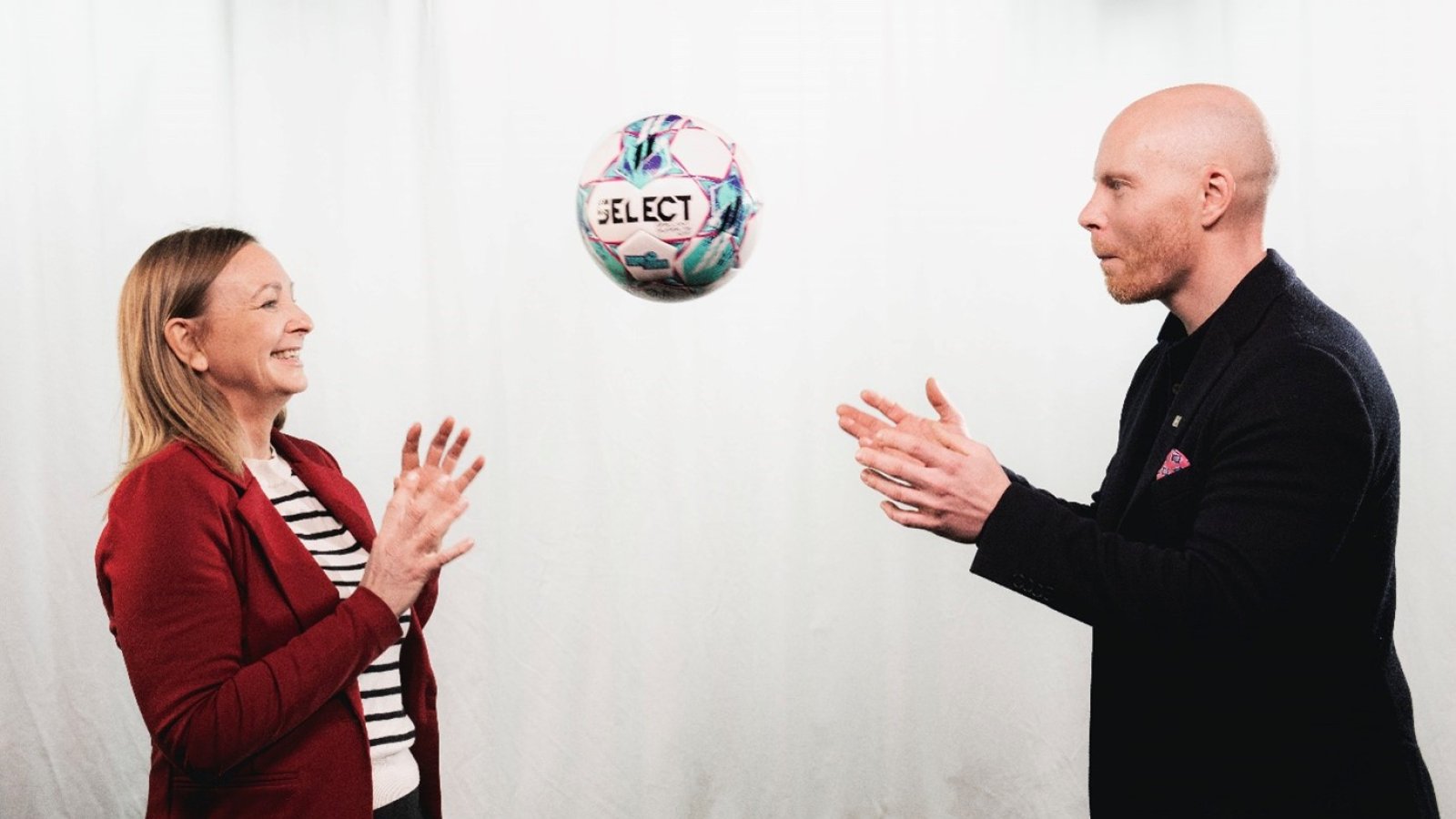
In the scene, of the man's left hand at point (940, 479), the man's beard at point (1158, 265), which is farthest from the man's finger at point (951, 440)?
the man's beard at point (1158, 265)

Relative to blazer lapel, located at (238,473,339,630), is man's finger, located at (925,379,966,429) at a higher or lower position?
higher

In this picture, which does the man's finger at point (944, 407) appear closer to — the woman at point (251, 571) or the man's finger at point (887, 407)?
the man's finger at point (887, 407)

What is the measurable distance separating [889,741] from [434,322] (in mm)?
1491

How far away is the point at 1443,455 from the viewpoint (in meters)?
2.86

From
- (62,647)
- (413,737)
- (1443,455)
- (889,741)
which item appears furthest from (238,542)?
(1443,455)

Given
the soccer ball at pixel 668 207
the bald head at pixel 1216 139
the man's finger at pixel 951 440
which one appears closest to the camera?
the man's finger at pixel 951 440

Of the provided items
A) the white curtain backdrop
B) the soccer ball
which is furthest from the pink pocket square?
the white curtain backdrop

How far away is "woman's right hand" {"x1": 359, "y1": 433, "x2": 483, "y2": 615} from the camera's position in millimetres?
1491

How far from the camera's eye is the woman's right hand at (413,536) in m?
1.49

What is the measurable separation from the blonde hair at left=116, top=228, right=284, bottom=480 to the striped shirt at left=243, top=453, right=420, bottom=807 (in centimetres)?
9

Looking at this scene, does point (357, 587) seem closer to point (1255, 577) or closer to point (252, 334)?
point (252, 334)

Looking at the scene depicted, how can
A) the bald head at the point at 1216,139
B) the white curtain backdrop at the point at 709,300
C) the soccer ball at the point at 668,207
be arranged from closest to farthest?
the bald head at the point at 1216,139 < the soccer ball at the point at 668,207 < the white curtain backdrop at the point at 709,300

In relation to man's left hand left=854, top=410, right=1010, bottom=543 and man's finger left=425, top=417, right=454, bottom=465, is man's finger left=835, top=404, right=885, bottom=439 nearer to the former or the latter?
man's left hand left=854, top=410, right=1010, bottom=543

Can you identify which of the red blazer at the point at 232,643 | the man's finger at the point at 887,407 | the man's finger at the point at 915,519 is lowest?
the red blazer at the point at 232,643
